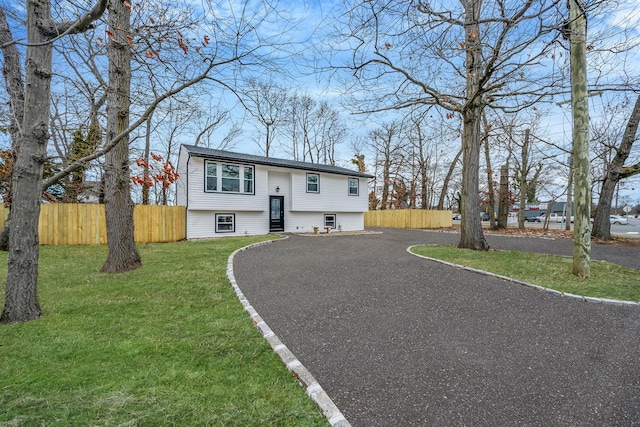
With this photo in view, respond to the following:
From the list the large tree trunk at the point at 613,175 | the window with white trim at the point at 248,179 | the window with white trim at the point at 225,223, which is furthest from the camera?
the window with white trim at the point at 248,179

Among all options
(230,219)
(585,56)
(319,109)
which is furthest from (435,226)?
(585,56)

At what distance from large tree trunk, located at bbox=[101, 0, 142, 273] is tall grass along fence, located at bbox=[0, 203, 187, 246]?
256 inches

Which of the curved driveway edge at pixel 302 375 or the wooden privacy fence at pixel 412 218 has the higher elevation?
the wooden privacy fence at pixel 412 218

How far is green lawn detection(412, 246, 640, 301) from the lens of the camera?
15.3 ft

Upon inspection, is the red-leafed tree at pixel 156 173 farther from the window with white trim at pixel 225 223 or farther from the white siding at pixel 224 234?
the window with white trim at pixel 225 223

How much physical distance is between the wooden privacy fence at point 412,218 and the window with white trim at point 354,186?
5.73 metres

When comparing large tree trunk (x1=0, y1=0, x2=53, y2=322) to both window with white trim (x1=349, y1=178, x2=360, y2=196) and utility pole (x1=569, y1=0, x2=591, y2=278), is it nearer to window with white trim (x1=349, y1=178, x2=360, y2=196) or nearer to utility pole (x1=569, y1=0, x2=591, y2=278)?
utility pole (x1=569, y1=0, x2=591, y2=278)

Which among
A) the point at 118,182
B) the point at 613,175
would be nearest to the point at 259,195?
the point at 118,182

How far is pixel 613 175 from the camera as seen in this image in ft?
38.3

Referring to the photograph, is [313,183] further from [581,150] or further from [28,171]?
[28,171]

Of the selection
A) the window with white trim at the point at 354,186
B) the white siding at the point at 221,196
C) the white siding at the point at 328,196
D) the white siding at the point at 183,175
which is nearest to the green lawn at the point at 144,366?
the white siding at the point at 221,196

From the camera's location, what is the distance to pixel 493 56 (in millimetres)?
5453

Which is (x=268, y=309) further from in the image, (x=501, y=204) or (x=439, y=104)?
(x=501, y=204)

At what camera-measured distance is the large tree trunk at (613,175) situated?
11320 millimetres
